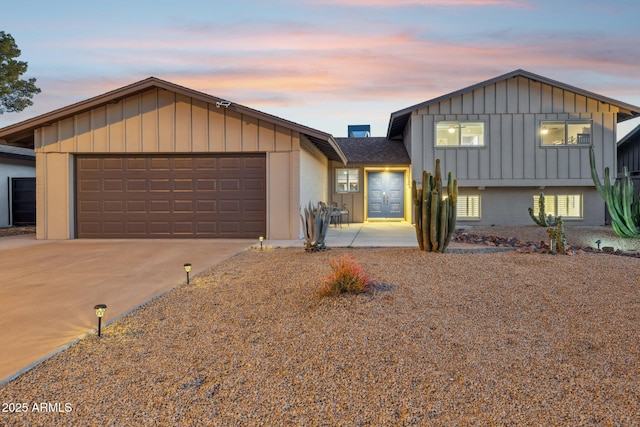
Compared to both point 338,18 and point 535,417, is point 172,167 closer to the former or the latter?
point 338,18

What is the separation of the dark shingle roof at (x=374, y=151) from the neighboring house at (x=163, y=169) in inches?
242

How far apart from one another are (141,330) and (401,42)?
1184 cm

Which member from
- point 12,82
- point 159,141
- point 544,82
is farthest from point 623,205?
point 12,82

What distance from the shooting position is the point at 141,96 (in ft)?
36.4

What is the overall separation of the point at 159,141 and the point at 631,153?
2079cm

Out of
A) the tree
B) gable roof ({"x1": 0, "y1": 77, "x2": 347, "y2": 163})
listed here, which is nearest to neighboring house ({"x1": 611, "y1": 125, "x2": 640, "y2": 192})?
gable roof ({"x1": 0, "y1": 77, "x2": 347, "y2": 163})

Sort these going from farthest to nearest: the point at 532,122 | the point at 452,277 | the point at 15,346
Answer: the point at 532,122 < the point at 452,277 < the point at 15,346

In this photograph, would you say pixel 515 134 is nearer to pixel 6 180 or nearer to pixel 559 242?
pixel 559 242

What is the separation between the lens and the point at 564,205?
16.0 metres

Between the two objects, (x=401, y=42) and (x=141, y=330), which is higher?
(x=401, y=42)

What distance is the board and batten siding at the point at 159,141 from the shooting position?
36.1 ft

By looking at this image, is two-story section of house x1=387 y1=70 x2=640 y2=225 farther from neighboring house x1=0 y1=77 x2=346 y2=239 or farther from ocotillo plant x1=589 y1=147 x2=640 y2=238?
neighboring house x1=0 y1=77 x2=346 y2=239

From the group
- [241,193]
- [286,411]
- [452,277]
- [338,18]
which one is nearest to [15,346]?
[286,411]

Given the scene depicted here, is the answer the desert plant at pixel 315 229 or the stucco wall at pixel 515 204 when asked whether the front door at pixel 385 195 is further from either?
the desert plant at pixel 315 229
